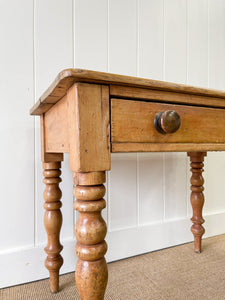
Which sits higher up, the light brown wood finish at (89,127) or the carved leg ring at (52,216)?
the light brown wood finish at (89,127)

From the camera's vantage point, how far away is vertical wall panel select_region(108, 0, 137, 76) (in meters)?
1.07

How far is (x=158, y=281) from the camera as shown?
854 mm

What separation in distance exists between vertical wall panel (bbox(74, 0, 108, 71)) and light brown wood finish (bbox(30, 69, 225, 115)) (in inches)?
19.9

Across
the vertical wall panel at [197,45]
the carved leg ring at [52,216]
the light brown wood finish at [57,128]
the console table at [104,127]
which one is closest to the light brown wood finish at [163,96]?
the console table at [104,127]

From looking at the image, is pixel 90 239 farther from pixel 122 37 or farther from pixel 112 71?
pixel 122 37

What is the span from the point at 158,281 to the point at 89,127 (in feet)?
2.37

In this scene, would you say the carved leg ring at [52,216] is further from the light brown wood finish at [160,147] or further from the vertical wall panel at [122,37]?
the vertical wall panel at [122,37]

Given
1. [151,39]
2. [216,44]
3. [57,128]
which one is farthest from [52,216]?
[216,44]

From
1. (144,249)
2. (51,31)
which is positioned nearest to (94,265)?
(144,249)

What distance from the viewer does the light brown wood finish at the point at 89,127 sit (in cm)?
41

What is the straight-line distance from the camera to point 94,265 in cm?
41

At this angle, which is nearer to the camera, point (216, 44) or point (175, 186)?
point (175, 186)

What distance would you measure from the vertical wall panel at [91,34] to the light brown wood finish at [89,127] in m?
0.64

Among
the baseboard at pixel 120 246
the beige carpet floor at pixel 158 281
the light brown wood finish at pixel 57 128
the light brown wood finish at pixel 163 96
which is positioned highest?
the light brown wood finish at pixel 163 96
